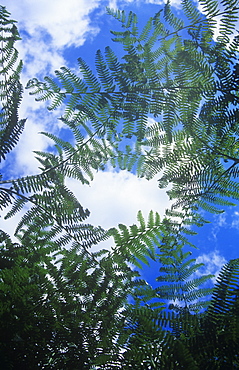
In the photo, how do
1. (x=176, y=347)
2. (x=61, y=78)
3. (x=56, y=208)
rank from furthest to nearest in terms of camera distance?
(x=61, y=78)
(x=56, y=208)
(x=176, y=347)

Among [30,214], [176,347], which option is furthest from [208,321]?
[30,214]

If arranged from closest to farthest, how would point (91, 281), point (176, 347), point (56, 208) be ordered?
point (176, 347), point (91, 281), point (56, 208)

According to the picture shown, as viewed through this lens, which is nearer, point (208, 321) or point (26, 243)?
point (208, 321)

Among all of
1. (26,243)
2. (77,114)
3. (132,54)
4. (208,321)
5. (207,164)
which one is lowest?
(208,321)

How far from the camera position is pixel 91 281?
1.45 meters

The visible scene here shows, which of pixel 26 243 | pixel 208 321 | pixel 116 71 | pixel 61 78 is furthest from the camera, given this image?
pixel 61 78

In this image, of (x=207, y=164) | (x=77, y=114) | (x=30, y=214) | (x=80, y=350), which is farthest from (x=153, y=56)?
(x=80, y=350)

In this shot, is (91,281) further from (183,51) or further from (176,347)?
(183,51)

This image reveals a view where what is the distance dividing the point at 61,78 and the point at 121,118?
2.02 feet

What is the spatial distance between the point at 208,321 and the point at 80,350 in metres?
0.58

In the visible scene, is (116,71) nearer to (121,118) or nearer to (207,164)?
(121,118)

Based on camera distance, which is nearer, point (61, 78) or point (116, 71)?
point (116, 71)

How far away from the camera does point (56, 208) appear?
1799 mm

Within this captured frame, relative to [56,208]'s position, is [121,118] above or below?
above
